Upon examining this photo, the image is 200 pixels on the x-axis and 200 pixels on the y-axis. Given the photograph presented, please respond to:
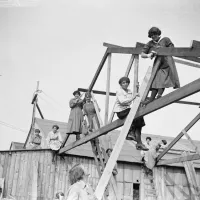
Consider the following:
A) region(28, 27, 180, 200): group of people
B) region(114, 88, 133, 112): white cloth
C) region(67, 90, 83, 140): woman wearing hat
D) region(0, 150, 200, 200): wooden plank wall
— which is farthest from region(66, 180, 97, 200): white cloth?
region(0, 150, 200, 200): wooden plank wall

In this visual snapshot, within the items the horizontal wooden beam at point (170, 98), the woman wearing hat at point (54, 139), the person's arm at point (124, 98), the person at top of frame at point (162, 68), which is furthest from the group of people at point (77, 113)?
the person at top of frame at point (162, 68)

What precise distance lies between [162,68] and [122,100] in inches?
47.2

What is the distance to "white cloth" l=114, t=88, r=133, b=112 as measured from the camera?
25.9ft

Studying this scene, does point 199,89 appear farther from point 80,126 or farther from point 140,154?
point 140,154

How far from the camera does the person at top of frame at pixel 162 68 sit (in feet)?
23.3

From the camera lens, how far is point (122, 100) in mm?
7961

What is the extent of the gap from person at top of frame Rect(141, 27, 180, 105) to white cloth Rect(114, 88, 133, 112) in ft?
1.71

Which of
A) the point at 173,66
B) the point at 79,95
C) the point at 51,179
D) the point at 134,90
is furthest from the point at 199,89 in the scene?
the point at 51,179

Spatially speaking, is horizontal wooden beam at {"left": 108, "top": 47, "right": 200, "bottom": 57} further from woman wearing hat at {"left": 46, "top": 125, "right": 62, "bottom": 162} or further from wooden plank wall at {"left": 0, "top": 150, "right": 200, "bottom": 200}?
wooden plank wall at {"left": 0, "top": 150, "right": 200, "bottom": 200}

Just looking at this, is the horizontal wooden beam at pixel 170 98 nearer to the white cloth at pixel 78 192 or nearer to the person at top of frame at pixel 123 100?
the person at top of frame at pixel 123 100

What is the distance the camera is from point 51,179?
49.2ft

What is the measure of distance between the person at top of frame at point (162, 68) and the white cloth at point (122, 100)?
523mm

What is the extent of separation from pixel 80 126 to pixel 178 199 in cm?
668

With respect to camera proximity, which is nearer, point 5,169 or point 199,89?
point 199,89
